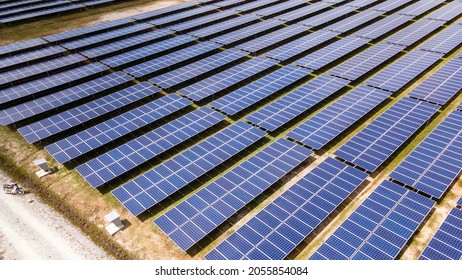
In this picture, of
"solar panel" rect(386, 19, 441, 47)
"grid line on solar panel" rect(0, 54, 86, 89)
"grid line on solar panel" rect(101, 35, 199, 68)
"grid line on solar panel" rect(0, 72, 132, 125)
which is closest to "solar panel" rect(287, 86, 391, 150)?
"solar panel" rect(386, 19, 441, 47)

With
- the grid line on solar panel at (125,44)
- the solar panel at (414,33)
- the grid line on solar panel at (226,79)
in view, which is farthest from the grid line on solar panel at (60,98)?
the solar panel at (414,33)

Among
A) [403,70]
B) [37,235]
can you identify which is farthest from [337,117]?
[37,235]

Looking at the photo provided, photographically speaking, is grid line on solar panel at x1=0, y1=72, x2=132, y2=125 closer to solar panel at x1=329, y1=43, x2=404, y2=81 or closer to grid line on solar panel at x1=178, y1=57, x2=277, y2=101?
grid line on solar panel at x1=178, y1=57, x2=277, y2=101

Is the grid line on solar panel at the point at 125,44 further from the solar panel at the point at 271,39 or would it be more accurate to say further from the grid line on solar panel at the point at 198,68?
the solar panel at the point at 271,39

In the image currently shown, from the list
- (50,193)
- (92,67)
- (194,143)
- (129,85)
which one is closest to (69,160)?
(50,193)

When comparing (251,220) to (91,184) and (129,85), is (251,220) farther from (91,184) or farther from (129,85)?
(129,85)
